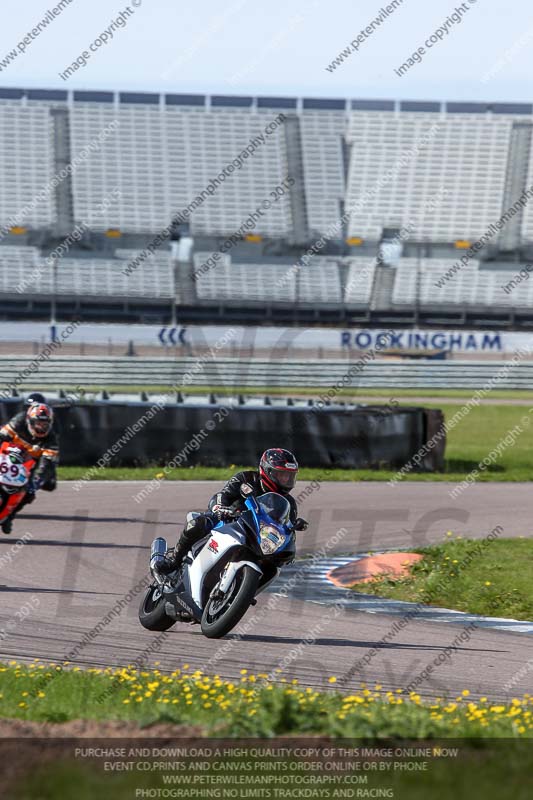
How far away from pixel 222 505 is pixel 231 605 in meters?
0.74

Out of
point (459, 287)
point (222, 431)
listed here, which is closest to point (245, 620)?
point (222, 431)

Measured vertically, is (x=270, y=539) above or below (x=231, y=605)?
above

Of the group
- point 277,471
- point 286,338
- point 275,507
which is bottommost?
point 275,507

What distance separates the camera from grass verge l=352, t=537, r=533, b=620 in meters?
11.1

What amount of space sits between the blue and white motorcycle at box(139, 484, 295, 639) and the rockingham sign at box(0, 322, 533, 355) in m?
29.6

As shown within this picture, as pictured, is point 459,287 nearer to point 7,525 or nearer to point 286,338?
point 286,338

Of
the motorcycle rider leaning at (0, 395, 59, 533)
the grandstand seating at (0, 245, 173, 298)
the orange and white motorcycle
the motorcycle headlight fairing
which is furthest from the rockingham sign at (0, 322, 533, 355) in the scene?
the motorcycle headlight fairing

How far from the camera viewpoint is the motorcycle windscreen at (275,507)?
29.1 feet

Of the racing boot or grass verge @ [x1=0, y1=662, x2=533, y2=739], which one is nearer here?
grass verge @ [x1=0, y1=662, x2=533, y2=739]

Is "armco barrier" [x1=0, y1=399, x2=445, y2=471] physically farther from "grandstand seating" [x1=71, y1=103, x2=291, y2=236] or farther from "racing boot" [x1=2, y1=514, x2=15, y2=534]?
"grandstand seating" [x1=71, y1=103, x2=291, y2=236]

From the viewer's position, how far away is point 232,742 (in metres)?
5.57

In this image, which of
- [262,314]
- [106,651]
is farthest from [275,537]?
[262,314]

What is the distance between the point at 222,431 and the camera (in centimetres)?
2125

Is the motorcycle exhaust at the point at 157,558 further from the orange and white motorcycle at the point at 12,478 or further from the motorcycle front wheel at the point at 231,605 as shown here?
the orange and white motorcycle at the point at 12,478
